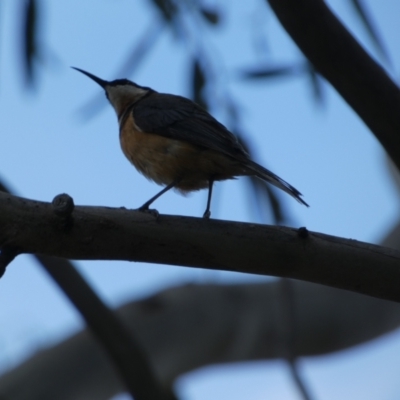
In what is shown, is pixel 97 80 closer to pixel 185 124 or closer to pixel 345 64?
pixel 185 124

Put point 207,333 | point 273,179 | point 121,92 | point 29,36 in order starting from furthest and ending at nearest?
point 207,333, point 121,92, point 29,36, point 273,179

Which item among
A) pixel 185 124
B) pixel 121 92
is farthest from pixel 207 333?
pixel 185 124

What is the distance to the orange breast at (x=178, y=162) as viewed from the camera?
2.76 m

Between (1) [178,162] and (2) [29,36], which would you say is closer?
(1) [178,162]

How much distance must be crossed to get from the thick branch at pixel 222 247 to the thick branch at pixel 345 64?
41 centimetres

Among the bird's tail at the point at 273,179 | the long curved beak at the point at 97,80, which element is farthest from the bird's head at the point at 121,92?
the bird's tail at the point at 273,179

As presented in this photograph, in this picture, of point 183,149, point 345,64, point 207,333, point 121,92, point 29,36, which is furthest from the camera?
point 207,333

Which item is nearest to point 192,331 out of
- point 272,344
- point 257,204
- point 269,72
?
point 272,344

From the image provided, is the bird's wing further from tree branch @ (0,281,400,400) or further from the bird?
tree branch @ (0,281,400,400)

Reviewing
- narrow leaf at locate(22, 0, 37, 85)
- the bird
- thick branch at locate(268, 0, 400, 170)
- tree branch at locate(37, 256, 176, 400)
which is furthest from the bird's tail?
narrow leaf at locate(22, 0, 37, 85)

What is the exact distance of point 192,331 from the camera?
449 cm

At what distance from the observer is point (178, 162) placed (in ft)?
9.17

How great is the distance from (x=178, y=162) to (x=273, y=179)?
412 mm

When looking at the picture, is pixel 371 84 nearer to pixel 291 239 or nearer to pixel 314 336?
pixel 291 239
